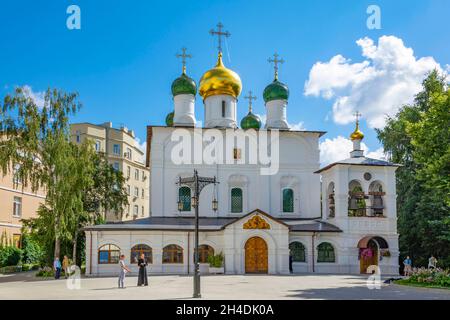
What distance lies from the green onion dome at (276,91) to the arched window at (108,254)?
51.0 feet

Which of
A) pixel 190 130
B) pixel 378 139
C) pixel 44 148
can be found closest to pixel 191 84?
pixel 190 130

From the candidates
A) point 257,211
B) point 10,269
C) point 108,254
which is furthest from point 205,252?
point 10,269

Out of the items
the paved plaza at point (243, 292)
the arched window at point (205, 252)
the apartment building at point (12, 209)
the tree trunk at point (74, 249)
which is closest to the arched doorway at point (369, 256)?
the arched window at point (205, 252)

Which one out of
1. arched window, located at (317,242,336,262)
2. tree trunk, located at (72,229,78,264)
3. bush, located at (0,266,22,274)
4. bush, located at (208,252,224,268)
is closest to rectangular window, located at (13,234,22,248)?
bush, located at (0,266,22,274)

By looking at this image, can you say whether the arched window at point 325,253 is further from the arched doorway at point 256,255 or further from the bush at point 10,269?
the bush at point 10,269

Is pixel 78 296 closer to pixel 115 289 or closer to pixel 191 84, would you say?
pixel 115 289

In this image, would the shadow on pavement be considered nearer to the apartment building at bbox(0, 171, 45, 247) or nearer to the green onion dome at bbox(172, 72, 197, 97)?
the green onion dome at bbox(172, 72, 197, 97)

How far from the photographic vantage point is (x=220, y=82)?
118 ft

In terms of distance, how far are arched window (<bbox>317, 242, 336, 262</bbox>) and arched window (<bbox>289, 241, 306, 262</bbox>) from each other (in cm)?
89

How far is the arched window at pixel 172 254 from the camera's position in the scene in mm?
29906

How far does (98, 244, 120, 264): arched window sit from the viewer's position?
2930 cm

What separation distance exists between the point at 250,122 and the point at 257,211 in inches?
481

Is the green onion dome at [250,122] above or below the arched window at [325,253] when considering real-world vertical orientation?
above
